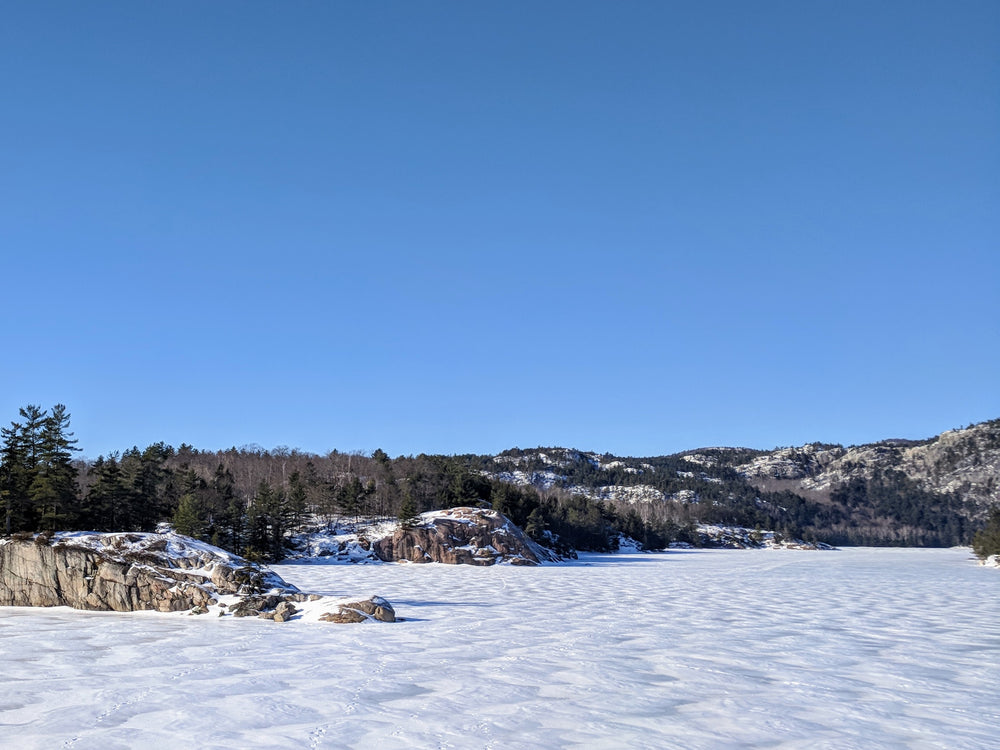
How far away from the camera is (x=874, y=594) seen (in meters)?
43.1

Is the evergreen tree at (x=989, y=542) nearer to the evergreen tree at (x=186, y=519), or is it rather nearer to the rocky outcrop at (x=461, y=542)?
the rocky outcrop at (x=461, y=542)

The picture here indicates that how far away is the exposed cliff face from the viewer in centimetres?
3088

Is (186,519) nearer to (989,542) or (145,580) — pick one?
(145,580)

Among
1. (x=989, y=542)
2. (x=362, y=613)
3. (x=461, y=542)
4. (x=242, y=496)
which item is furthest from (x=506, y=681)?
(x=242, y=496)

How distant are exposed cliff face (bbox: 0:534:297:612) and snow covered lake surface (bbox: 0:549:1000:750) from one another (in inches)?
74.7

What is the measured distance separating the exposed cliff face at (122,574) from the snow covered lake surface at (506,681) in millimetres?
1897

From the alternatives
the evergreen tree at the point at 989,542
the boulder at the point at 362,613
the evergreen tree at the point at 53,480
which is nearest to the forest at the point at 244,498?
the evergreen tree at the point at 53,480

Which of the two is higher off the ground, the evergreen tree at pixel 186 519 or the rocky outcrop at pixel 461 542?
the evergreen tree at pixel 186 519

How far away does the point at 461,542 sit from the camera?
84938mm

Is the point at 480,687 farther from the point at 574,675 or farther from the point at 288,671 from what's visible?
the point at 288,671

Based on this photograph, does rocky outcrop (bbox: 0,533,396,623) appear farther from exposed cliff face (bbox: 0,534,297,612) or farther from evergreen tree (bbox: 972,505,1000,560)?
evergreen tree (bbox: 972,505,1000,560)

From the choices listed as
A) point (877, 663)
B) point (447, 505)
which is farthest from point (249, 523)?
point (877, 663)

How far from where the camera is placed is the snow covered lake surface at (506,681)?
1192cm

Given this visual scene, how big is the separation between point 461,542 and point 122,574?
55810mm
